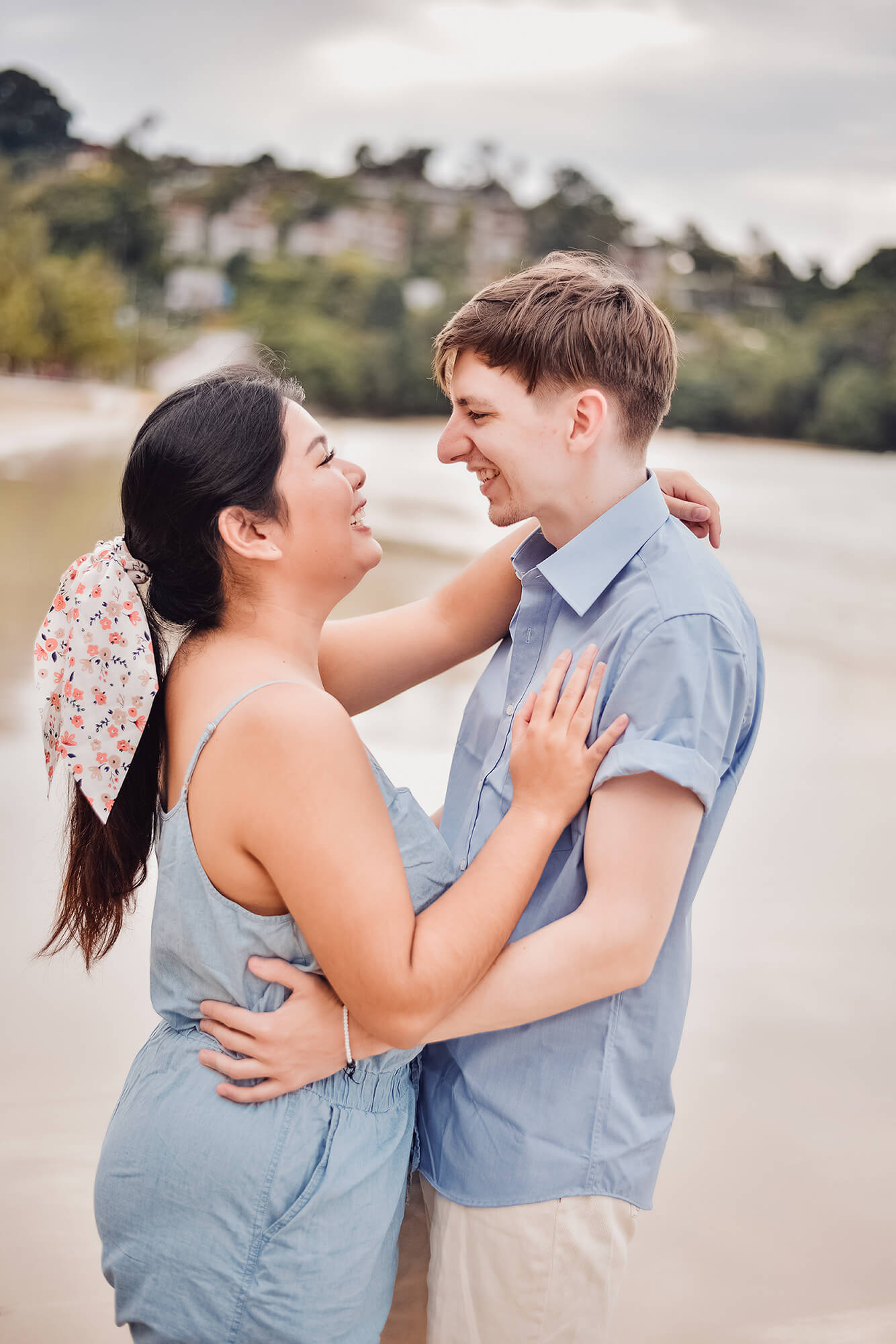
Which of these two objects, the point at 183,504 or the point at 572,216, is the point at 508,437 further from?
the point at 572,216

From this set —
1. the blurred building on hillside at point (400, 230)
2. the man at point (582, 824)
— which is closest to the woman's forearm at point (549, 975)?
the man at point (582, 824)

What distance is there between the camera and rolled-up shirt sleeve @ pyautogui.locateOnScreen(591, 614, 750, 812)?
1100 millimetres

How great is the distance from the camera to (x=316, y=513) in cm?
127

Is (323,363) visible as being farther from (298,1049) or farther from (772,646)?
(298,1049)

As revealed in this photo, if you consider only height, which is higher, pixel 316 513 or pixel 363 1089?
pixel 316 513

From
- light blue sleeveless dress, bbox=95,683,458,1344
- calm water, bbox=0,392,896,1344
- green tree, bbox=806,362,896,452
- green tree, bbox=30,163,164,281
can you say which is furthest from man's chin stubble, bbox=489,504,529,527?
green tree, bbox=806,362,896,452

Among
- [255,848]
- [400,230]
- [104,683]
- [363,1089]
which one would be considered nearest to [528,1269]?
[363,1089]

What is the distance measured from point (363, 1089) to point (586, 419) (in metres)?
0.77

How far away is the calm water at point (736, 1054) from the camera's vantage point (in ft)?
7.54

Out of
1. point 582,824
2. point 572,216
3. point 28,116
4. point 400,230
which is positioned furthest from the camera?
point 572,216

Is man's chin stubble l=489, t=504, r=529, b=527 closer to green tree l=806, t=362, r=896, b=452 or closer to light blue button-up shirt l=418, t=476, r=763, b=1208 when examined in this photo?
light blue button-up shirt l=418, t=476, r=763, b=1208

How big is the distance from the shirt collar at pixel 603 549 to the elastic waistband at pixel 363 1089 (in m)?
0.54

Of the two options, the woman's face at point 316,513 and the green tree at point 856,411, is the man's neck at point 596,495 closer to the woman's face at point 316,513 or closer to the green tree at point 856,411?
the woman's face at point 316,513

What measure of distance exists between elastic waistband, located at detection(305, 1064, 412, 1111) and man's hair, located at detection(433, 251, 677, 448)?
761 millimetres
